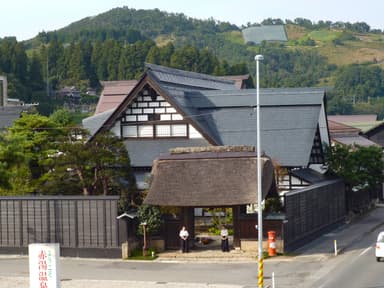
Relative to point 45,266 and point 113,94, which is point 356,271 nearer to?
point 45,266

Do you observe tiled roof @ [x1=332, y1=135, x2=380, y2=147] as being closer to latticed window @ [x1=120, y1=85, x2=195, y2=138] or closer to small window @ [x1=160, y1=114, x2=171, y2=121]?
latticed window @ [x1=120, y1=85, x2=195, y2=138]

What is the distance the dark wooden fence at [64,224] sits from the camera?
3422 centimetres

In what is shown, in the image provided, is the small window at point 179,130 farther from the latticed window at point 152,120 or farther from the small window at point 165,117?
the small window at point 165,117

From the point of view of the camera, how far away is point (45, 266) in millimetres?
22000

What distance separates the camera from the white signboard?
2195 cm

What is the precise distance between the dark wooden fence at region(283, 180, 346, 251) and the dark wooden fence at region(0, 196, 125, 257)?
315 inches

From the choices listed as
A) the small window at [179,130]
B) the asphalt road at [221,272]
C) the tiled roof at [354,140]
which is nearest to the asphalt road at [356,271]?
the asphalt road at [221,272]

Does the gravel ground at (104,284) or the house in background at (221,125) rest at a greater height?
the house in background at (221,125)

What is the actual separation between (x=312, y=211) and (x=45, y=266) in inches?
869

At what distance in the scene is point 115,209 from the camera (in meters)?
34.0

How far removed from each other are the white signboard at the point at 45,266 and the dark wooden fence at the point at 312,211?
1546cm

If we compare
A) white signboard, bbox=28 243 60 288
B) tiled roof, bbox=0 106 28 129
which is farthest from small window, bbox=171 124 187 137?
white signboard, bbox=28 243 60 288

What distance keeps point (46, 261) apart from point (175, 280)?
8.16 metres

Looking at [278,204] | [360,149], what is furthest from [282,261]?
[360,149]
